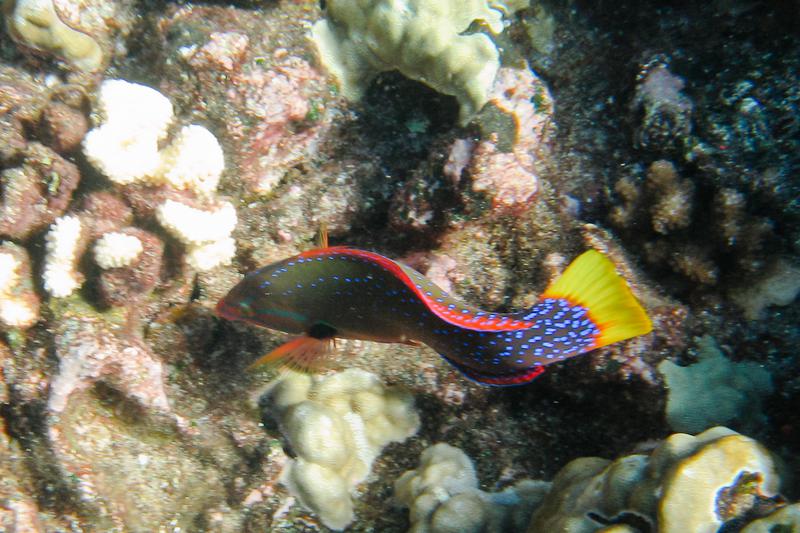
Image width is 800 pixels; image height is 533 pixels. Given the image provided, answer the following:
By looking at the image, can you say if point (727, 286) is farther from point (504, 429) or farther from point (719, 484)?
point (504, 429)

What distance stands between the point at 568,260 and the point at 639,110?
3.69 ft

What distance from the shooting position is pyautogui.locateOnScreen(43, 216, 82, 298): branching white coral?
3.36 metres

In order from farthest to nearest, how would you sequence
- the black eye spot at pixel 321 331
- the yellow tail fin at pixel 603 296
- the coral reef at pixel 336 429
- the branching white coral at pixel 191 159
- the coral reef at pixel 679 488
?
the coral reef at pixel 336 429 < the branching white coral at pixel 191 159 < the black eye spot at pixel 321 331 < the yellow tail fin at pixel 603 296 < the coral reef at pixel 679 488

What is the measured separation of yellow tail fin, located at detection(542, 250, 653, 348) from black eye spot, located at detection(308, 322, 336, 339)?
1357 millimetres

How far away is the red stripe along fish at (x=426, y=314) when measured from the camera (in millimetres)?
2781

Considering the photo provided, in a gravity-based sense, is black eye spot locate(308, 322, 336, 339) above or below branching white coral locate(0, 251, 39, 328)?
below

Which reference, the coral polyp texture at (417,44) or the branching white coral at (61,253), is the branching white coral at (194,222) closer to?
the branching white coral at (61,253)

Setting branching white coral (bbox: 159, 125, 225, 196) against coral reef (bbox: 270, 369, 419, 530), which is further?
coral reef (bbox: 270, 369, 419, 530)

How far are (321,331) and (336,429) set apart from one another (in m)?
0.86

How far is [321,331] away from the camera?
3322 millimetres

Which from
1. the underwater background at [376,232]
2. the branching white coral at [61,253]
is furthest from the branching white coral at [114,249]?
the branching white coral at [61,253]

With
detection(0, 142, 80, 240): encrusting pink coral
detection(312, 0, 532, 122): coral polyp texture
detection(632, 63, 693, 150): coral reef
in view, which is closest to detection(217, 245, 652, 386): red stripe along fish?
detection(632, 63, 693, 150): coral reef

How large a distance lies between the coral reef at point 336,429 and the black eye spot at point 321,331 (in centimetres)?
66

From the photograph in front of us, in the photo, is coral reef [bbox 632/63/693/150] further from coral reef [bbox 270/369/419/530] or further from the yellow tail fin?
coral reef [bbox 270/369/419/530]
